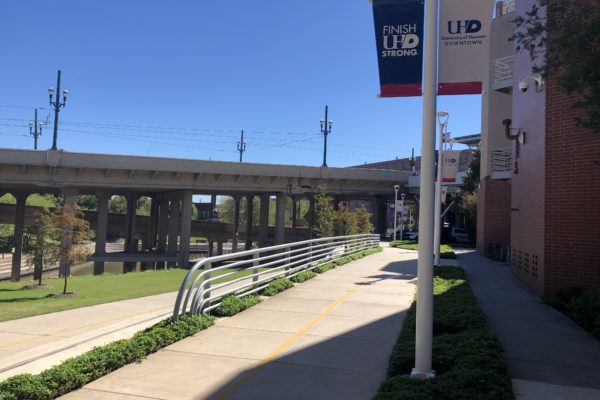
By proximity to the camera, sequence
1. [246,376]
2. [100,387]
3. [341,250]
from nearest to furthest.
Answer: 1. [100,387]
2. [246,376]
3. [341,250]

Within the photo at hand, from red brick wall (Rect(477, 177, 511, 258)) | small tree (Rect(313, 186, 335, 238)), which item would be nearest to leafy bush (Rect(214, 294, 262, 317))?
small tree (Rect(313, 186, 335, 238))

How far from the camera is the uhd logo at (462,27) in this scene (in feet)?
19.2

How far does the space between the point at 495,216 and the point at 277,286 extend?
20.4 m

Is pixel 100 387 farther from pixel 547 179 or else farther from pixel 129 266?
pixel 129 266

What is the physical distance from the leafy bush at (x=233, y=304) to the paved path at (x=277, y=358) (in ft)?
0.56

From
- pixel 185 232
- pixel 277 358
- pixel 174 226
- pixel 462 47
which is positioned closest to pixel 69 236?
pixel 277 358

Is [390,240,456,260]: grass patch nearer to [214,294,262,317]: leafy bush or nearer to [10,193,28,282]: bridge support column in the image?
[214,294,262,317]: leafy bush

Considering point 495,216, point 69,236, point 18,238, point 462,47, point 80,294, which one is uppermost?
point 462,47

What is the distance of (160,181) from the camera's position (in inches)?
1597

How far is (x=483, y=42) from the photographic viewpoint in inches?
Result: 227

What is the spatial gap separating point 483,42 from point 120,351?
5677 millimetres

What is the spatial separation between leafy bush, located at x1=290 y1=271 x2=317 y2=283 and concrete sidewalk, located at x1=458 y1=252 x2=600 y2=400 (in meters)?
4.71

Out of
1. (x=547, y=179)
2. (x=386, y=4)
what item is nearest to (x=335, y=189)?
(x=547, y=179)

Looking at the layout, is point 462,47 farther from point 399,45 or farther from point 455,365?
point 455,365
